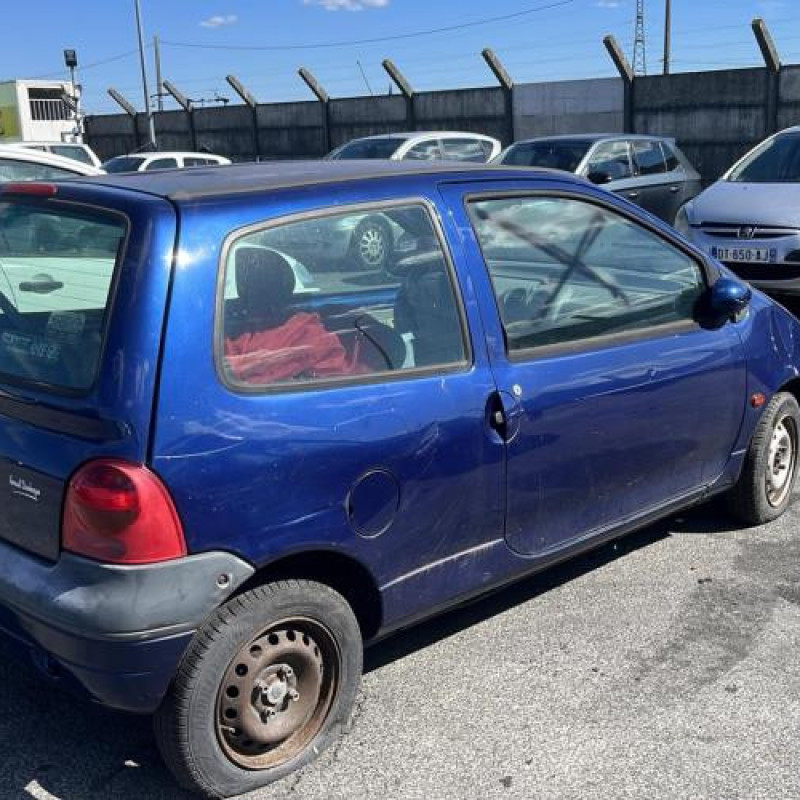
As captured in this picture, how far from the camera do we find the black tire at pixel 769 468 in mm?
4348

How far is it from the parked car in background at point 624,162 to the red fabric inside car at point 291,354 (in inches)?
360

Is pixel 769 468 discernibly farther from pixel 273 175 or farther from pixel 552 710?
pixel 273 175

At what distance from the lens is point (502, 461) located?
313 cm

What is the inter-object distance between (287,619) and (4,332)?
1227 mm

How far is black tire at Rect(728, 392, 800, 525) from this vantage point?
4.35 meters

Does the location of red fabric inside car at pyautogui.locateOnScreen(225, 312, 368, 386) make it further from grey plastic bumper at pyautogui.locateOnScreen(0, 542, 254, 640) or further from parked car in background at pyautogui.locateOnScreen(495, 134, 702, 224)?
parked car in background at pyautogui.locateOnScreen(495, 134, 702, 224)

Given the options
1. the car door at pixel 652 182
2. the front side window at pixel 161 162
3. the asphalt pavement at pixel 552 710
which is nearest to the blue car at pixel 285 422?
the asphalt pavement at pixel 552 710

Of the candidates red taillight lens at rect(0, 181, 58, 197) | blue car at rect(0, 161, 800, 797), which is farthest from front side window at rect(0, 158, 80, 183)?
blue car at rect(0, 161, 800, 797)

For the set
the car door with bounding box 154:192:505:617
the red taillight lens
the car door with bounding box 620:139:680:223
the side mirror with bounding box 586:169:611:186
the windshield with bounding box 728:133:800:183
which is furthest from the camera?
the car door with bounding box 620:139:680:223

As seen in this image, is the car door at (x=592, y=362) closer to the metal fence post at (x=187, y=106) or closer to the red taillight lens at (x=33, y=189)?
→ the red taillight lens at (x=33, y=189)

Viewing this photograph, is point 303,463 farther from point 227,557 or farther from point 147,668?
point 147,668

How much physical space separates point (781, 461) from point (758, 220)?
4103 mm

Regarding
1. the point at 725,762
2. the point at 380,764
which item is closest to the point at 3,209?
the point at 380,764

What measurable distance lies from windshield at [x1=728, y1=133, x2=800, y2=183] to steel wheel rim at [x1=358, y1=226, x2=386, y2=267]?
22.2ft
